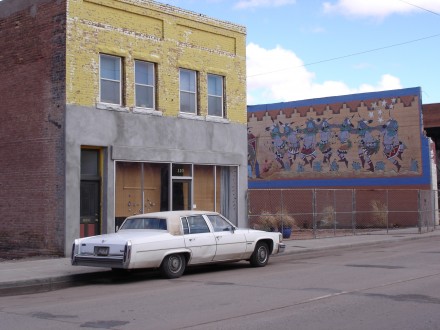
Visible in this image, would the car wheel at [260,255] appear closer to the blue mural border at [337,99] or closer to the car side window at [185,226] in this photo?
the car side window at [185,226]

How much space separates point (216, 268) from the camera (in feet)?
52.3

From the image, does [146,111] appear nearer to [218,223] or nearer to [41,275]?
[218,223]

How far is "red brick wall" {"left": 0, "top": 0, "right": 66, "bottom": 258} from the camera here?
17703 millimetres

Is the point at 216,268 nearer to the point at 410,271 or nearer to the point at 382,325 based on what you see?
the point at 410,271

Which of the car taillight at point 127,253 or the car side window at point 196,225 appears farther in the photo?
the car side window at point 196,225

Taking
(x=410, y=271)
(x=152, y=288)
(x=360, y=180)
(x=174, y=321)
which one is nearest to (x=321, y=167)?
(x=360, y=180)

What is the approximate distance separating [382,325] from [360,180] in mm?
27191

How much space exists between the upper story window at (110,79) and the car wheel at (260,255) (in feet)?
21.9

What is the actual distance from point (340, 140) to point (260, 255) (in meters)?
20.6

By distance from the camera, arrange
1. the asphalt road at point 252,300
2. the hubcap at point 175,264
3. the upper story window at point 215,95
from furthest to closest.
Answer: the upper story window at point 215,95 < the hubcap at point 175,264 < the asphalt road at point 252,300

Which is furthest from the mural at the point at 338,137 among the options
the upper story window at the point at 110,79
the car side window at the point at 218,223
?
the car side window at the point at 218,223

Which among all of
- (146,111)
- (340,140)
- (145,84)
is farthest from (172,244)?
(340,140)

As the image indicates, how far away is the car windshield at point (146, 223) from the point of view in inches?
553

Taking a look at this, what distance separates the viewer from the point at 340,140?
3522 cm
